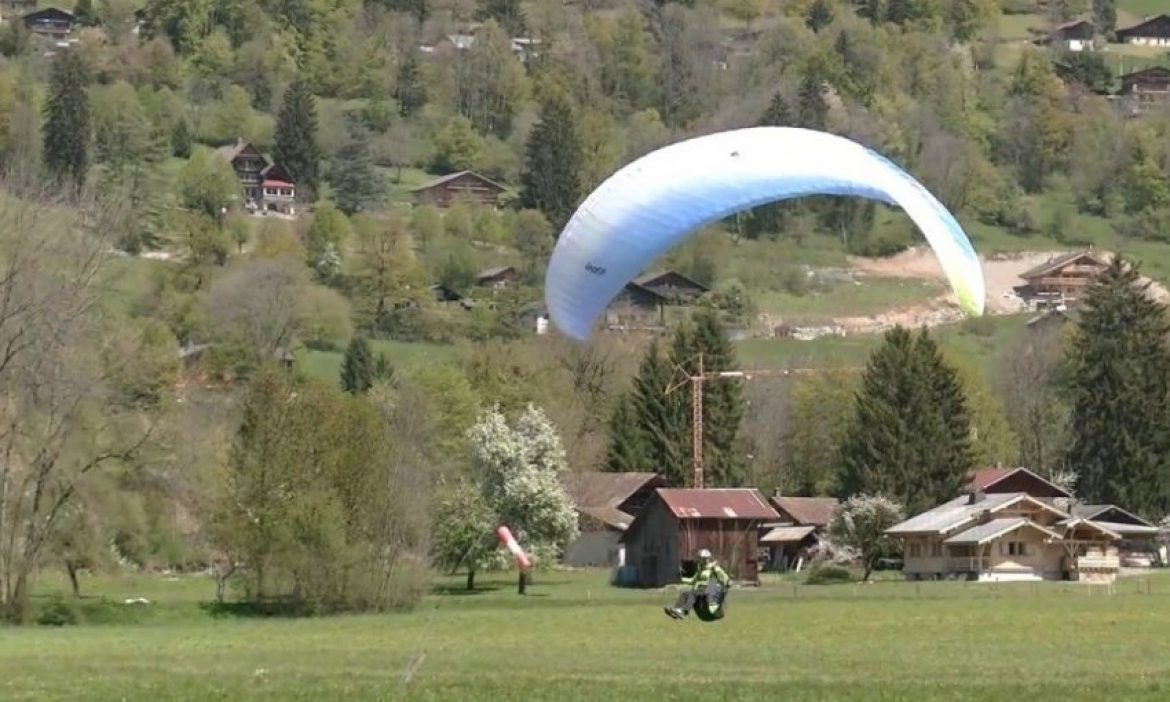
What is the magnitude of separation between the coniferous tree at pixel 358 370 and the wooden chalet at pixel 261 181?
6763cm

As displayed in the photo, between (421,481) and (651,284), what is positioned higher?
(651,284)

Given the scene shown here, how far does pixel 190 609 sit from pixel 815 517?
123 ft

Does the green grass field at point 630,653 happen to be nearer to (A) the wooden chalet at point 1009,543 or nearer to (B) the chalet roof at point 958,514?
(A) the wooden chalet at point 1009,543

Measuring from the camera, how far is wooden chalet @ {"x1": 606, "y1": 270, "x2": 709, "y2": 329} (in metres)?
125

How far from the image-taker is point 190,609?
46969mm

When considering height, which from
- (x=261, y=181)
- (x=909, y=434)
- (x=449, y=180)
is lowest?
(x=909, y=434)

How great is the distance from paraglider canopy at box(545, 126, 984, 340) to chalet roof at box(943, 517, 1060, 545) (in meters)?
38.2

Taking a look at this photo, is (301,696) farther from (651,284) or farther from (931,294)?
(931,294)

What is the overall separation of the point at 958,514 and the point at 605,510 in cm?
1494

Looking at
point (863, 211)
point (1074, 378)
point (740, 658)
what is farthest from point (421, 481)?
point (863, 211)

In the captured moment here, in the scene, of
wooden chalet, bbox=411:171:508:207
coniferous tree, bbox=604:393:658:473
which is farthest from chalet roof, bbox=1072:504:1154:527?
wooden chalet, bbox=411:171:508:207

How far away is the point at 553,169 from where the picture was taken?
16750 centimetres

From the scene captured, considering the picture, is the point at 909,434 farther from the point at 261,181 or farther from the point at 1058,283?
the point at 261,181

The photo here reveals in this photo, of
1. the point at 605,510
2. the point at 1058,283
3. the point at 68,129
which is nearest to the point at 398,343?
the point at 68,129
